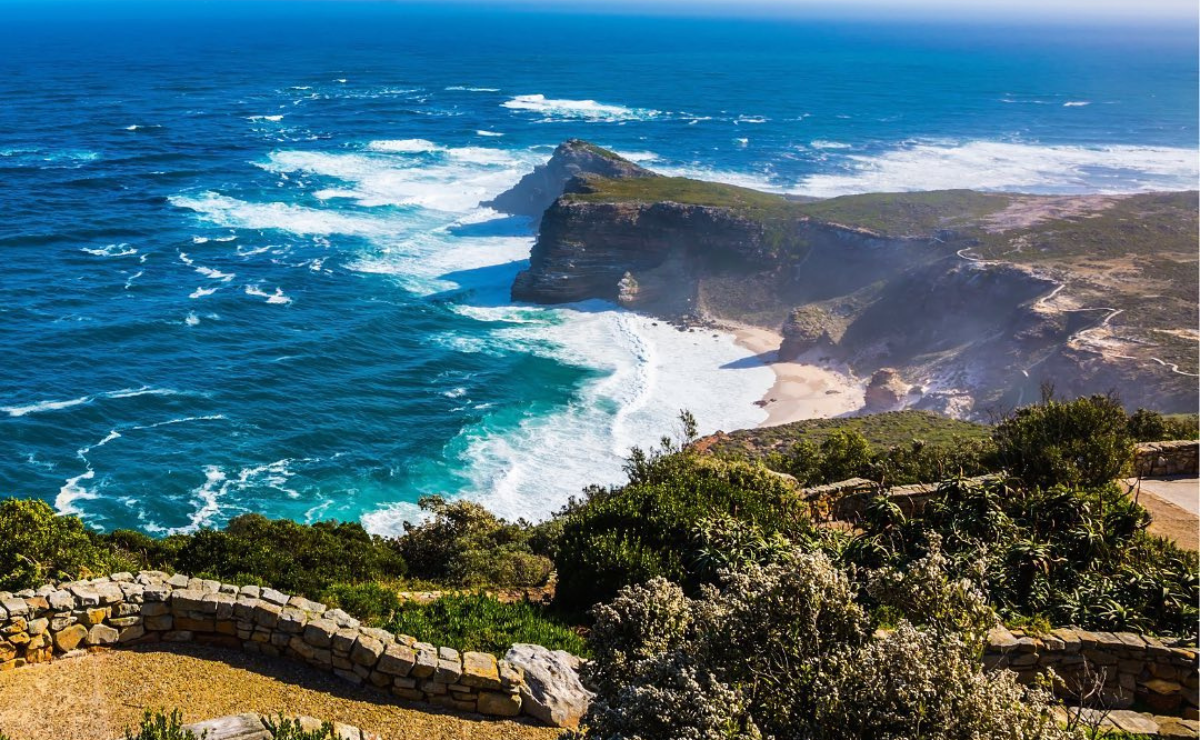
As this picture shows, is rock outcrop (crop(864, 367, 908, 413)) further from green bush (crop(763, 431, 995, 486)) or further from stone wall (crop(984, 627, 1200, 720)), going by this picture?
stone wall (crop(984, 627, 1200, 720))

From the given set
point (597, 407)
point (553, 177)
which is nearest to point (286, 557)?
point (597, 407)

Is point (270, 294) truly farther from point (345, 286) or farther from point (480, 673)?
point (480, 673)

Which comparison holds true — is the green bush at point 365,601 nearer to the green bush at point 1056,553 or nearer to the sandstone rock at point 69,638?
the sandstone rock at point 69,638

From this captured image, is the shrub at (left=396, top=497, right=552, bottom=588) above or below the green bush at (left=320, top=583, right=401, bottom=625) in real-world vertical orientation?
below

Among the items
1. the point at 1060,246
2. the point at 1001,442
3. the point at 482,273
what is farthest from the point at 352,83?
the point at 1001,442

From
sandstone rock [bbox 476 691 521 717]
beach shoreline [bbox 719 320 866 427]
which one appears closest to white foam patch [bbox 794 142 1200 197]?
beach shoreline [bbox 719 320 866 427]

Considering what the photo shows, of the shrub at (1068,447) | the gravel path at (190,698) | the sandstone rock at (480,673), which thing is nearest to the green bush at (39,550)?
the gravel path at (190,698)
